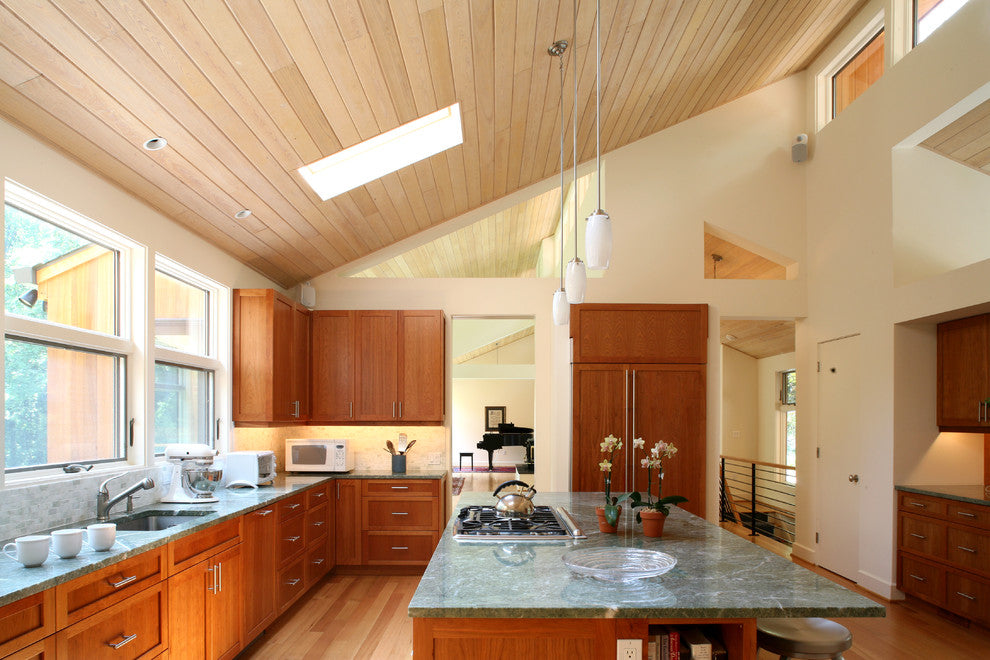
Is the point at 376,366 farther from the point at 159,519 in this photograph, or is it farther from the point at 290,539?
the point at 159,519

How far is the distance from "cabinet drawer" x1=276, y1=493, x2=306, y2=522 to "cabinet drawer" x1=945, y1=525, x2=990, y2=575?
417 centimetres

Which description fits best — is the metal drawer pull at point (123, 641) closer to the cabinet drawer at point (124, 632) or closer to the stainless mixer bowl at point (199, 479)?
the cabinet drawer at point (124, 632)

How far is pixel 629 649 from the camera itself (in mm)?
1947

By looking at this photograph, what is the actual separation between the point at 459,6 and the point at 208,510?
2726mm

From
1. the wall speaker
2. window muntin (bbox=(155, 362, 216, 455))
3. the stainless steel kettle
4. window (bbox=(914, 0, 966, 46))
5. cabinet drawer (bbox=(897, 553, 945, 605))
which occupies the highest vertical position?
window (bbox=(914, 0, 966, 46))

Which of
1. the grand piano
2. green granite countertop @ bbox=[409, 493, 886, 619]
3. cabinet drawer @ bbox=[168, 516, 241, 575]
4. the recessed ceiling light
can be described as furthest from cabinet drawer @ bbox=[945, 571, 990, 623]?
the grand piano

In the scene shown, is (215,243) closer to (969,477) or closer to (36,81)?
(36,81)

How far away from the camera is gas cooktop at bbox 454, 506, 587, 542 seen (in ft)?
9.09

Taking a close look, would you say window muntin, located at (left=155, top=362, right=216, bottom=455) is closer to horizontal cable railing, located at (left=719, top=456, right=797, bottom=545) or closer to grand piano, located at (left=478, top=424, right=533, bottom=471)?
horizontal cable railing, located at (left=719, top=456, right=797, bottom=545)

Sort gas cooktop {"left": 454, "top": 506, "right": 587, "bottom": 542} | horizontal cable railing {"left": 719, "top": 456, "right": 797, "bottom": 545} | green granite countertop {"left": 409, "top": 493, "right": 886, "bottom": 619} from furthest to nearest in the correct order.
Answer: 1. horizontal cable railing {"left": 719, "top": 456, "right": 797, "bottom": 545}
2. gas cooktop {"left": 454, "top": 506, "right": 587, "bottom": 542}
3. green granite countertop {"left": 409, "top": 493, "right": 886, "bottom": 619}

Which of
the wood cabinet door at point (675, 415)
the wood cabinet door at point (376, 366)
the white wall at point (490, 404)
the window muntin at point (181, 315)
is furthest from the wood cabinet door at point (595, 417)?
the white wall at point (490, 404)

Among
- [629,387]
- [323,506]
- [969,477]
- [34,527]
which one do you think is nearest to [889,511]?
[969,477]

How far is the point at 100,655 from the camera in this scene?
7.73ft

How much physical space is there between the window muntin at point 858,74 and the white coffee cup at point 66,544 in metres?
5.73
